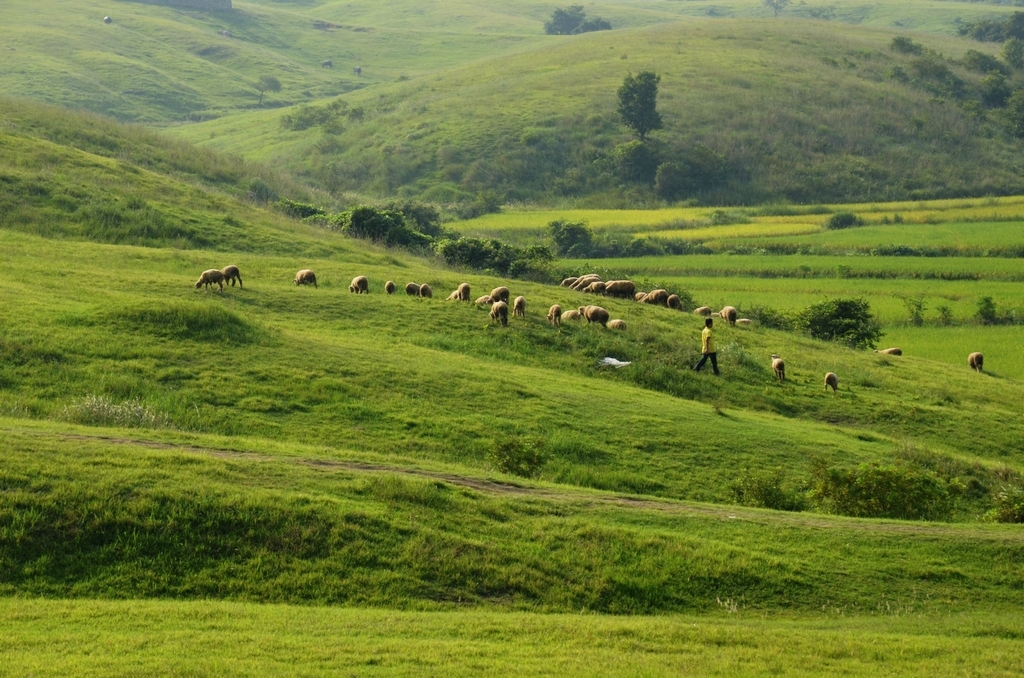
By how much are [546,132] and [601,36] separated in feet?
158

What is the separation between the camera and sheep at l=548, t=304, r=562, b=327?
1318 inches

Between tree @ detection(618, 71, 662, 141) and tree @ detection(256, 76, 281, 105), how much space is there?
221 ft

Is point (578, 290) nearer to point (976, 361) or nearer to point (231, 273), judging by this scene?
point (976, 361)

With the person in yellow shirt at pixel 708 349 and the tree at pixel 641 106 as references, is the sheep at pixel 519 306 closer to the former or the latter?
the person in yellow shirt at pixel 708 349

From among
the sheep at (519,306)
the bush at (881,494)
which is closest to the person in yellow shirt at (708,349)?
the sheep at (519,306)

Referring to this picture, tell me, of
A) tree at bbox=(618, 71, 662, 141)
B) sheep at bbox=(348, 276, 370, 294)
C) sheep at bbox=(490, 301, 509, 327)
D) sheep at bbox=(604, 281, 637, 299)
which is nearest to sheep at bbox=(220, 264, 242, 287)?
sheep at bbox=(348, 276, 370, 294)

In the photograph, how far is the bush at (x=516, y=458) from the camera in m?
20.8

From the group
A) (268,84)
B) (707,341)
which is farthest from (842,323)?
(268,84)

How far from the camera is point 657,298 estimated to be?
43.1 meters

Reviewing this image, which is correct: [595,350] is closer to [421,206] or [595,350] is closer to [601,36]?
[421,206]

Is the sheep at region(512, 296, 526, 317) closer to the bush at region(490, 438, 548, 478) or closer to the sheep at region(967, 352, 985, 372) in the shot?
the bush at region(490, 438, 548, 478)

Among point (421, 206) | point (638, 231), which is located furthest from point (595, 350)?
point (638, 231)

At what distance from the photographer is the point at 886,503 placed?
67.5 ft

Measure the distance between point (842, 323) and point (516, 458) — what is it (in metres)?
27.3
